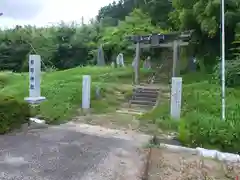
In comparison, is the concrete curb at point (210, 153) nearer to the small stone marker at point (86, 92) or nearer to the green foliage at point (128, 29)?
the small stone marker at point (86, 92)

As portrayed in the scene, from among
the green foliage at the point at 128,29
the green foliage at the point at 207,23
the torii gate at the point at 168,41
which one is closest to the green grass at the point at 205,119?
the torii gate at the point at 168,41

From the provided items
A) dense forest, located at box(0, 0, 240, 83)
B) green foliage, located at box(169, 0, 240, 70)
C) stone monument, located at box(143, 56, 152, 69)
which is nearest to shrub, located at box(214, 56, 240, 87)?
dense forest, located at box(0, 0, 240, 83)

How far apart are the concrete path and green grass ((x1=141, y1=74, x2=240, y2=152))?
111 cm

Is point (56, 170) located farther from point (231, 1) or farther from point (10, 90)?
point (231, 1)

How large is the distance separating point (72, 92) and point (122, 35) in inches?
439

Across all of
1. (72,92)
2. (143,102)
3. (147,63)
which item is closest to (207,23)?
(143,102)

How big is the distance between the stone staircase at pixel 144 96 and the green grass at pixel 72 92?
0.49 metres

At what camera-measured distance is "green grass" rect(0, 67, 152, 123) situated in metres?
9.22

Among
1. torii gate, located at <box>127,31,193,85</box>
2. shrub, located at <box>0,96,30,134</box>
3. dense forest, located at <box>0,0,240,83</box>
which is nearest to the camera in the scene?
shrub, located at <box>0,96,30,134</box>

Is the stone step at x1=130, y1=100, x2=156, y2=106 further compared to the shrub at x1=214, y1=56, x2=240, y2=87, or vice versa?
the stone step at x1=130, y1=100, x2=156, y2=106

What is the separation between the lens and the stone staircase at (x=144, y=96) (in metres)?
11.0

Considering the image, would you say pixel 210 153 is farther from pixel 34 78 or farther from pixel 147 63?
pixel 147 63

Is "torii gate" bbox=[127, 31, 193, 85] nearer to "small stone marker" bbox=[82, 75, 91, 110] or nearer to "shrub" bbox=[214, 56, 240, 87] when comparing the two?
"shrub" bbox=[214, 56, 240, 87]

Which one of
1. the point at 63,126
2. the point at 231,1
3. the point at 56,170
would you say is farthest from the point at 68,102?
the point at 231,1
